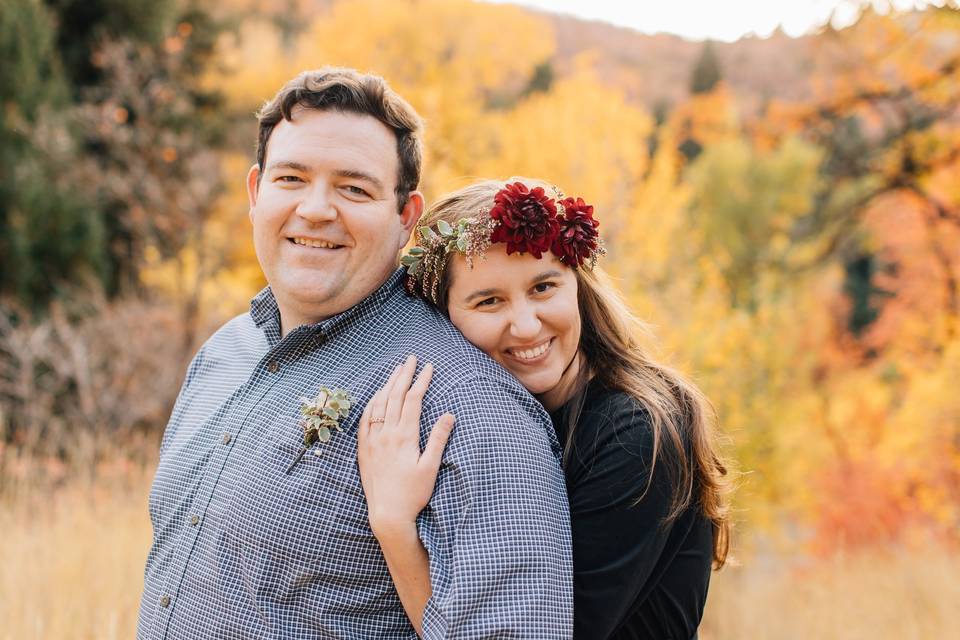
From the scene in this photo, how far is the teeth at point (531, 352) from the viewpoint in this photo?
2.21 metres

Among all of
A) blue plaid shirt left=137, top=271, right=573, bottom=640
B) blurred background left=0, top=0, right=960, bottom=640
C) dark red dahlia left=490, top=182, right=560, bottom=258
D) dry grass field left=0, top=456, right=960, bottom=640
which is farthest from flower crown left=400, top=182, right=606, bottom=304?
dry grass field left=0, top=456, right=960, bottom=640

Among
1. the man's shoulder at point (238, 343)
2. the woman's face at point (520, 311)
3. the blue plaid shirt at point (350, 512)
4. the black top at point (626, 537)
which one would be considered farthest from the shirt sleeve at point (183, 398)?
the black top at point (626, 537)

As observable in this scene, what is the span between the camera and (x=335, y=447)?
1.91 meters

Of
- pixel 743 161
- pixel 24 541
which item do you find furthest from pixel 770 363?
pixel 743 161

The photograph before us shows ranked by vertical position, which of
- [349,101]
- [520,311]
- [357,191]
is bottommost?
[520,311]

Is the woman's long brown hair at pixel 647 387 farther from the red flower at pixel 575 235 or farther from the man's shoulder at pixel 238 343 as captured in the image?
the man's shoulder at pixel 238 343

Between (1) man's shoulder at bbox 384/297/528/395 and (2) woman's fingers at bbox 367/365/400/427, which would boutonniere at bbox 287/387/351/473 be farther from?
(1) man's shoulder at bbox 384/297/528/395

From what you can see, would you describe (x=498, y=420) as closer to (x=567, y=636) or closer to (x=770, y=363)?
(x=567, y=636)

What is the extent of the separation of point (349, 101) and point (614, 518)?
125cm

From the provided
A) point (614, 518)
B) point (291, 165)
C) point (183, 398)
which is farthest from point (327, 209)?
point (614, 518)

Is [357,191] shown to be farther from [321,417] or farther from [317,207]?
[321,417]

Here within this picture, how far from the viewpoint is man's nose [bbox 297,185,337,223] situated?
2.11 metres

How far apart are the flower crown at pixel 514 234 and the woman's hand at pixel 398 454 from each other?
40cm

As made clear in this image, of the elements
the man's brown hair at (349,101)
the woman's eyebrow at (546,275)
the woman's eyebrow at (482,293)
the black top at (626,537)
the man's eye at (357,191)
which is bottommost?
the black top at (626,537)
